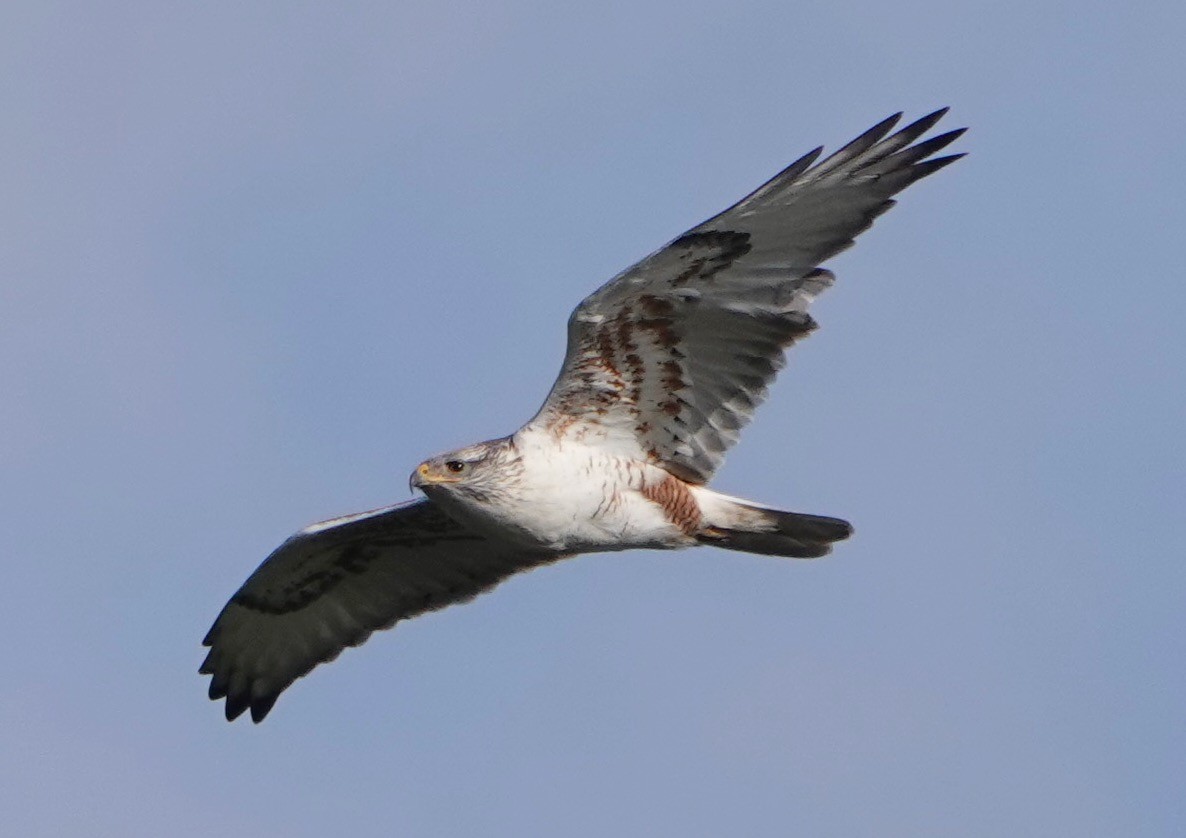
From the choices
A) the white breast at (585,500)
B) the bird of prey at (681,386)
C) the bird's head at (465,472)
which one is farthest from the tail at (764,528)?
the bird's head at (465,472)

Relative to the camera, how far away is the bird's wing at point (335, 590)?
11.4 meters

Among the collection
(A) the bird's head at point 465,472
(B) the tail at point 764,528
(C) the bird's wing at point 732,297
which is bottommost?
(B) the tail at point 764,528

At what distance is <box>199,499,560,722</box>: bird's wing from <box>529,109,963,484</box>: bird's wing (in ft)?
4.51

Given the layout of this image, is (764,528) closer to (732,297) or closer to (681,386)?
(681,386)

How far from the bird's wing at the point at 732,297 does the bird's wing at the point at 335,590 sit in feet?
4.51

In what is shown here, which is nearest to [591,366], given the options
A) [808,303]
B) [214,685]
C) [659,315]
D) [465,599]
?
[659,315]

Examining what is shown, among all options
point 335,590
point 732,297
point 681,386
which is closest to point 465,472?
point 681,386

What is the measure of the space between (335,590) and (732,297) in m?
3.23

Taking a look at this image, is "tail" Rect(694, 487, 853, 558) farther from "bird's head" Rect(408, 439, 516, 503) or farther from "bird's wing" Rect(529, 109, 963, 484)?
"bird's head" Rect(408, 439, 516, 503)

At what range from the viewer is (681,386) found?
10.4m

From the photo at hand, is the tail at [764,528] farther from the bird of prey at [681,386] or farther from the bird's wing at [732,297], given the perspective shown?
the bird's wing at [732,297]

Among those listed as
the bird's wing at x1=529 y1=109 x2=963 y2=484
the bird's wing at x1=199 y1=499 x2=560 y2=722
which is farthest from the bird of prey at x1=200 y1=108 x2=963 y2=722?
the bird's wing at x1=199 y1=499 x2=560 y2=722

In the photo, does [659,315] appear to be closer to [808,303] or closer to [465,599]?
[808,303]

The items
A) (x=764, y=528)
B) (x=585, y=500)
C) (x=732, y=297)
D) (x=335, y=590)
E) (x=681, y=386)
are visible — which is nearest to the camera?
(x=585, y=500)
